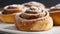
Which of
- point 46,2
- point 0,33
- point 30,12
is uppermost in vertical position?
point 46,2

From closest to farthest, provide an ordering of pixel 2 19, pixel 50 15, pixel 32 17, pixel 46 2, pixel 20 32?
pixel 20 32
pixel 32 17
pixel 50 15
pixel 2 19
pixel 46 2

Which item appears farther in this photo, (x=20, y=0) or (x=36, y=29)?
(x=20, y=0)

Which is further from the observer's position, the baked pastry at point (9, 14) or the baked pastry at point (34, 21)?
the baked pastry at point (9, 14)

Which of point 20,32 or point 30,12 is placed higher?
point 30,12

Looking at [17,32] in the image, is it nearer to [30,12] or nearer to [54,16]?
[30,12]

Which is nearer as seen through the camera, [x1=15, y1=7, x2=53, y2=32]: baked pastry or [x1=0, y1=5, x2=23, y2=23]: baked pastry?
[x1=15, y1=7, x2=53, y2=32]: baked pastry

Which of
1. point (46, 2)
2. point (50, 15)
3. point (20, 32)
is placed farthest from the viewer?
point (46, 2)

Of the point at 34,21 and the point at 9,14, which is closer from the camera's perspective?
the point at 34,21

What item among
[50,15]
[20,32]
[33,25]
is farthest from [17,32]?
[50,15]
